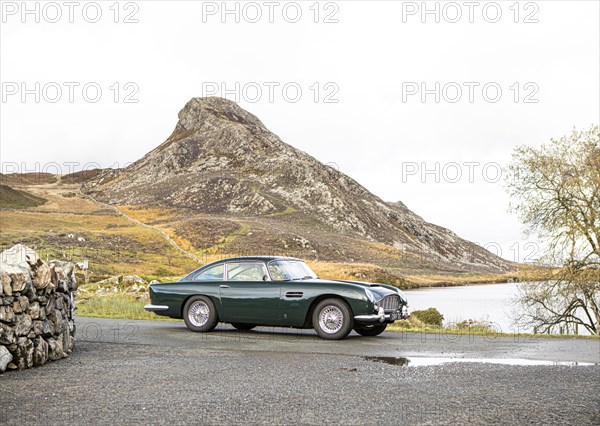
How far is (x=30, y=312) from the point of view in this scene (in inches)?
388

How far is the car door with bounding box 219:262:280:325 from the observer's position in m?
13.7

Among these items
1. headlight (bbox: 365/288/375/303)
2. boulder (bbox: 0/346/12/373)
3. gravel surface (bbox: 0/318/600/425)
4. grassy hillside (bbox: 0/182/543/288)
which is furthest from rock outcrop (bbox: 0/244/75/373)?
grassy hillside (bbox: 0/182/543/288)

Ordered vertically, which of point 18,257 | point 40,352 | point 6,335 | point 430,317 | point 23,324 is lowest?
point 430,317

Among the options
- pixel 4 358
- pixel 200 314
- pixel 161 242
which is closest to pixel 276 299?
pixel 200 314

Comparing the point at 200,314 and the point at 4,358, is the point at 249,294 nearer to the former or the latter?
the point at 200,314

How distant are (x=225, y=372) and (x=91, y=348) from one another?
4005 mm

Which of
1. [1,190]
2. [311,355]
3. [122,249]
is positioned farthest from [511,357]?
[1,190]

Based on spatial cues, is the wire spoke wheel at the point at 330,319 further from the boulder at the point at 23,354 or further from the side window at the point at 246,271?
the boulder at the point at 23,354

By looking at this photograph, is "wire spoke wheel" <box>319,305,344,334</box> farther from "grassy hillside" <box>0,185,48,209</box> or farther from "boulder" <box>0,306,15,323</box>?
"grassy hillside" <box>0,185,48,209</box>

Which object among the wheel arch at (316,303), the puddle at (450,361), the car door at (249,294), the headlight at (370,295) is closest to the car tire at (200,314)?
the car door at (249,294)

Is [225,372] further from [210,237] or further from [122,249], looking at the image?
[210,237]

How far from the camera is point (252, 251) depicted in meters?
95.4

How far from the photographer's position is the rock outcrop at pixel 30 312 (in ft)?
30.8

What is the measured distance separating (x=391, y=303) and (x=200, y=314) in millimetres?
4283
